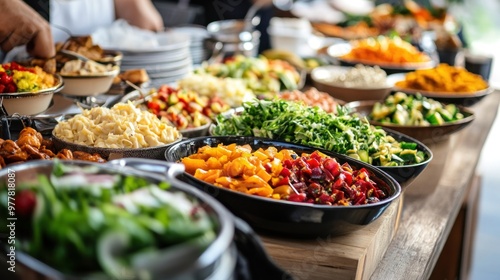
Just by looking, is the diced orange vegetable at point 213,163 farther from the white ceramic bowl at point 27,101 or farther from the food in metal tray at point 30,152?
the white ceramic bowl at point 27,101

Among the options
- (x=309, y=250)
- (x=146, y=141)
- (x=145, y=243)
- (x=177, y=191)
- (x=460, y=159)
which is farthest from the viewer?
(x=460, y=159)

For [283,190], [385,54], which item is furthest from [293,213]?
[385,54]

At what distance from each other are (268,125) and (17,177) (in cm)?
88

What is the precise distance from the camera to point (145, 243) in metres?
0.77

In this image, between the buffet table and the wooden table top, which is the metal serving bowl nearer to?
the buffet table

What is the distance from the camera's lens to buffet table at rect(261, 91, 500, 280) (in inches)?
49.5

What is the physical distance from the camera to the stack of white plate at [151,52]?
2379 millimetres

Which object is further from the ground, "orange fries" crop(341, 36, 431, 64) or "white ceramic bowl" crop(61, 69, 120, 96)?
"white ceramic bowl" crop(61, 69, 120, 96)

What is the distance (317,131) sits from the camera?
167cm

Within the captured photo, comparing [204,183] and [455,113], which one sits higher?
[204,183]

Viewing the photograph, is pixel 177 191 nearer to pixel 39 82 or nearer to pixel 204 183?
pixel 204 183

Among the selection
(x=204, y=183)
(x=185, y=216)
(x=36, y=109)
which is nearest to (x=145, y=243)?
(x=185, y=216)

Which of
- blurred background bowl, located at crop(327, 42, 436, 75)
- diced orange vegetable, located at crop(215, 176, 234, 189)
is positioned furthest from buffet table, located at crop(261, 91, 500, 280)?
blurred background bowl, located at crop(327, 42, 436, 75)

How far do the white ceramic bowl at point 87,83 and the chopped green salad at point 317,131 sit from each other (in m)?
0.45
